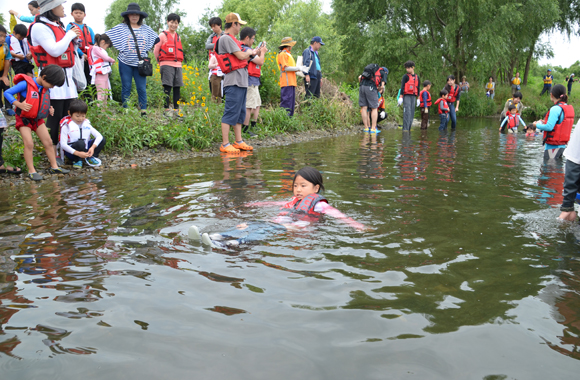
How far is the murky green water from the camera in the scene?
7.45 feet

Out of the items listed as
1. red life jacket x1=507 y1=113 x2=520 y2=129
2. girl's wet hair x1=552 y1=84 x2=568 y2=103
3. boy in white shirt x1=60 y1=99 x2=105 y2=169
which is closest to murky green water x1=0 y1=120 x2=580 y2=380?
boy in white shirt x1=60 y1=99 x2=105 y2=169

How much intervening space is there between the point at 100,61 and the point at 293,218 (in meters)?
7.67

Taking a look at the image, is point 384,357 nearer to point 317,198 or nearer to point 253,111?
point 317,198

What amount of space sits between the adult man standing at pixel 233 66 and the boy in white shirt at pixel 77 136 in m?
2.60

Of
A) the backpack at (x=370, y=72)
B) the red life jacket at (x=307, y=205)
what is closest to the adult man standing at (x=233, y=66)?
the red life jacket at (x=307, y=205)

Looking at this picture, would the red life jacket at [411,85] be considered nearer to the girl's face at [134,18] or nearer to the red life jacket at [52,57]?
the girl's face at [134,18]

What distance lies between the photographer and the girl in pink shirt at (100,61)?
33.0 feet

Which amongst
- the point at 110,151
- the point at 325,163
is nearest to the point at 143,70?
the point at 110,151

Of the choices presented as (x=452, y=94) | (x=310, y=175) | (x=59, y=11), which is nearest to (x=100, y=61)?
(x=59, y=11)

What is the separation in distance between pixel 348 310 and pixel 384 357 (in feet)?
1.70

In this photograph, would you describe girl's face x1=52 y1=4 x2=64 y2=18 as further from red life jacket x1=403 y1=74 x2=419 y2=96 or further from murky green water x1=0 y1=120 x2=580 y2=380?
red life jacket x1=403 y1=74 x2=419 y2=96

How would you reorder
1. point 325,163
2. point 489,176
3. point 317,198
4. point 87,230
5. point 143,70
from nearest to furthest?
point 87,230
point 317,198
point 489,176
point 325,163
point 143,70

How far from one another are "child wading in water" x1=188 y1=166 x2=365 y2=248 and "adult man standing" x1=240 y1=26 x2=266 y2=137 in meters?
4.70

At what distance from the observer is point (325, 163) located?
8.53m
